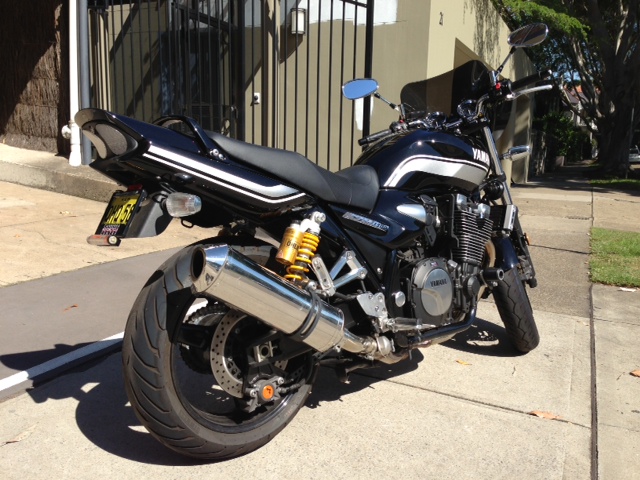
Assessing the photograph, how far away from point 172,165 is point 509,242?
2.42m

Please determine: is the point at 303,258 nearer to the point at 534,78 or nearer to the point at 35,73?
the point at 534,78

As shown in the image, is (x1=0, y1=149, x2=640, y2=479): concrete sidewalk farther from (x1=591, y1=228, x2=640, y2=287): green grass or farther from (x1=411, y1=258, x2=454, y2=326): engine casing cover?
(x1=591, y1=228, x2=640, y2=287): green grass

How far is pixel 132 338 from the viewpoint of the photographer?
249 centimetres

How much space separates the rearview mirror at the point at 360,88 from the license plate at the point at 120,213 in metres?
1.82

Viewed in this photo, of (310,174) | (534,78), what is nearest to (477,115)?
(534,78)

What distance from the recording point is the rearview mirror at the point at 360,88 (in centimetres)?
Result: 386

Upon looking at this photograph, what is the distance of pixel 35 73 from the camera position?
29.6ft

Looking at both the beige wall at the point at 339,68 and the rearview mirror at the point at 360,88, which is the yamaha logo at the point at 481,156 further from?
the beige wall at the point at 339,68

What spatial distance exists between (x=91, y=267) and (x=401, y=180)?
3.19 m

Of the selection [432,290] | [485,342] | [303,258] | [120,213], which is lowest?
[485,342]

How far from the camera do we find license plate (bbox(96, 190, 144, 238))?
7.79ft

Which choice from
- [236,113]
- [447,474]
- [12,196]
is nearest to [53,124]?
[12,196]

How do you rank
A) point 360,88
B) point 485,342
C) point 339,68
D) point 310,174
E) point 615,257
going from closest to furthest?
point 310,174
point 360,88
point 485,342
point 615,257
point 339,68

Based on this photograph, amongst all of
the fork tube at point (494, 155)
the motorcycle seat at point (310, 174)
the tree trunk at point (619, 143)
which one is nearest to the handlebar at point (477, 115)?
the fork tube at point (494, 155)
